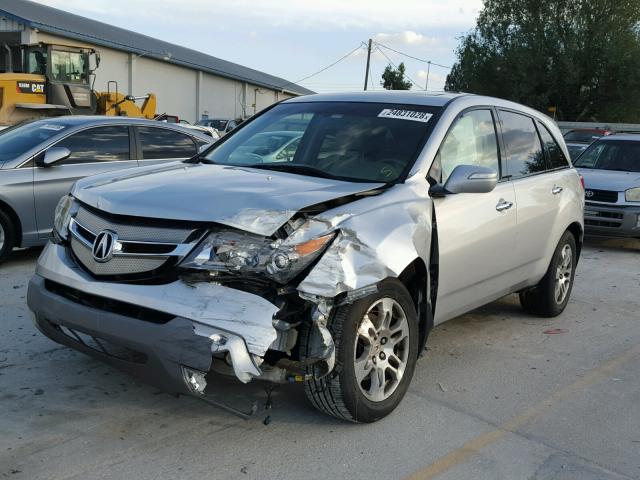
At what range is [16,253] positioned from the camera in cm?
794

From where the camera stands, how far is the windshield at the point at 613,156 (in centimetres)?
1123

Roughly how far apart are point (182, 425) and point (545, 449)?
1.96 m

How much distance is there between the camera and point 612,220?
10094 mm

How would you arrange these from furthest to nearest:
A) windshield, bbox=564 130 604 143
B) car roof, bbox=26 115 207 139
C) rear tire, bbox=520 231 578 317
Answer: windshield, bbox=564 130 604 143, car roof, bbox=26 115 207 139, rear tire, bbox=520 231 578 317

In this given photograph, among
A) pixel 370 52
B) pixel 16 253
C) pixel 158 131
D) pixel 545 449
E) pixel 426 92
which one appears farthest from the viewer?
pixel 370 52

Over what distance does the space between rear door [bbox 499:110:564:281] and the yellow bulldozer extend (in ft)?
45.6

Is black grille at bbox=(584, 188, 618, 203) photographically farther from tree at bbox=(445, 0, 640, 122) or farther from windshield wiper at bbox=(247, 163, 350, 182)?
tree at bbox=(445, 0, 640, 122)

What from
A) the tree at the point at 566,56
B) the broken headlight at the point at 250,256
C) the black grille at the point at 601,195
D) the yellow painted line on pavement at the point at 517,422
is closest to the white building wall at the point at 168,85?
the tree at the point at 566,56

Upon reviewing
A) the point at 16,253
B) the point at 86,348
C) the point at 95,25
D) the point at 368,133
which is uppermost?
the point at 95,25

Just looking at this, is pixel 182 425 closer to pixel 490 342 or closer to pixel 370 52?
pixel 490 342

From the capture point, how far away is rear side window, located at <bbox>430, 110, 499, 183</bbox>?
4.50m

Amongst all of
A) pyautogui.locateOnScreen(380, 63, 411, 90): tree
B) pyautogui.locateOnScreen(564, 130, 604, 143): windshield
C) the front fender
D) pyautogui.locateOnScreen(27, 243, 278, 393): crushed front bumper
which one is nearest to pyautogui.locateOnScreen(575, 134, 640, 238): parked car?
the front fender

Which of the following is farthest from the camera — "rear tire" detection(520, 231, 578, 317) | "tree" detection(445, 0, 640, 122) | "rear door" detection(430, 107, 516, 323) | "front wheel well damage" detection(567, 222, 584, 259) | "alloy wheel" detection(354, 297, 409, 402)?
"tree" detection(445, 0, 640, 122)

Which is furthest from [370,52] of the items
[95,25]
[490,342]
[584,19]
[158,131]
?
[490,342]
